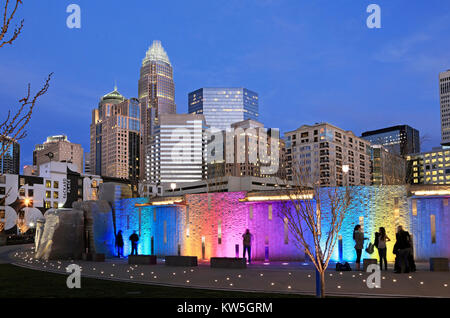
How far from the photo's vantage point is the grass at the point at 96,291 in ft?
37.2

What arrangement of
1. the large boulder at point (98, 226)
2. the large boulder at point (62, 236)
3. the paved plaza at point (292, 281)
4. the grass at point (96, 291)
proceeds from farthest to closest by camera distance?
the large boulder at point (98, 226)
the large boulder at point (62, 236)
the paved plaza at point (292, 281)
the grass at point (96, 291)

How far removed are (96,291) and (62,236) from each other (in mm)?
15242

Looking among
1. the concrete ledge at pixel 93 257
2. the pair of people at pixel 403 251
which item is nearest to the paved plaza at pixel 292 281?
the pair of people at pixel 403 251

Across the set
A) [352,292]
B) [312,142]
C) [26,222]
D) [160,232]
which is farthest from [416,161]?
[352,292]

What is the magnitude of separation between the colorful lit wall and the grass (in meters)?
11.0

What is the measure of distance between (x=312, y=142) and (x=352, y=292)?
145m

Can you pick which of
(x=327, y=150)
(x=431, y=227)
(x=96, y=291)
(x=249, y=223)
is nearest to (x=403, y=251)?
(x=431, y=227)

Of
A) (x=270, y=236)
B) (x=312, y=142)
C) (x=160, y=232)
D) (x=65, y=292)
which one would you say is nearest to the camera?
(x=65, y=292)

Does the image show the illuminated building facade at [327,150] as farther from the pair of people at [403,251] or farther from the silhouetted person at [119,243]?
the pair of people at [403,251]

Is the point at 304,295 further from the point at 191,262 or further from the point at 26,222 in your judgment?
the point at 26,222

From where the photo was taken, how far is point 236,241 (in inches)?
998

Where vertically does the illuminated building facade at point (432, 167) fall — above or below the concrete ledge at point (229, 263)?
above

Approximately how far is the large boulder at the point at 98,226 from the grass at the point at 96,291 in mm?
12322

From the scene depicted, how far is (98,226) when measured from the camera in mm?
A: 28672
